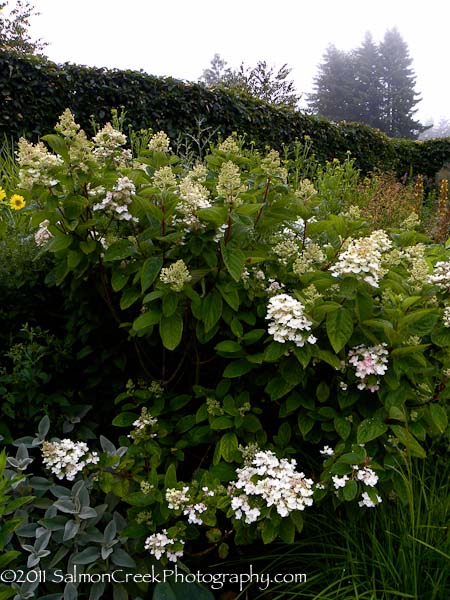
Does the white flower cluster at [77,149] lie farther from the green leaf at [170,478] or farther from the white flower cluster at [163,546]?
the white flower cluster at [163,546]

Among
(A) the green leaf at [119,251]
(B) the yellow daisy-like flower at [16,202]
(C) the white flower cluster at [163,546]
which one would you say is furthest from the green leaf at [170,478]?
(B) the yellow daisy-like flower at [16,202]

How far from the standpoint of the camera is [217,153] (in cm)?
194

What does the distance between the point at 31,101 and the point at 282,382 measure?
520cm

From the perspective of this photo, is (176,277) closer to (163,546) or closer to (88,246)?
(88,246)

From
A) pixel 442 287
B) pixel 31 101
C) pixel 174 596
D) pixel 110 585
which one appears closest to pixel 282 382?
pixel 442 287

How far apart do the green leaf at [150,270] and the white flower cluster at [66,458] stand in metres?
0.53

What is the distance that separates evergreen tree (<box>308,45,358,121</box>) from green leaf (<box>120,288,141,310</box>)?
40.3 metres

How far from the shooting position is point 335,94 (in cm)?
4019

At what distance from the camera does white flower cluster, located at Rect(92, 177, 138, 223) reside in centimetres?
156

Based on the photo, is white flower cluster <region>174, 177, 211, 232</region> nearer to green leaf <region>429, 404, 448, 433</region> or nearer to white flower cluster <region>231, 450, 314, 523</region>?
white flower cluster <region>231, 450, 314, 523</region>

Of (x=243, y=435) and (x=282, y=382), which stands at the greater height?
(x=282, y=382)

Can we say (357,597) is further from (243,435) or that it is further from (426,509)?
(243,435)

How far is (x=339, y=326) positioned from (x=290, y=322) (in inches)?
5.7

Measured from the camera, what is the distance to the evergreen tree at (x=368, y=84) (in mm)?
39406
